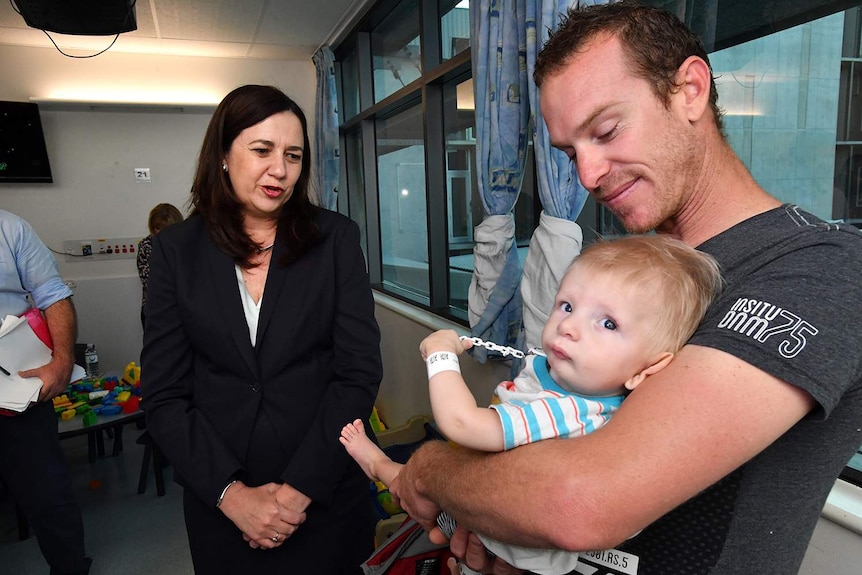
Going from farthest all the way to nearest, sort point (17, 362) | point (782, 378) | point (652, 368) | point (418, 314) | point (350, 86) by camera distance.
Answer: point (350, 86) → point (418, 314) → point (17, 362) → point (652, 368) → point (782, 378)

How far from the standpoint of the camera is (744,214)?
813 millimetres

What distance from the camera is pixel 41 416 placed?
7.48ft

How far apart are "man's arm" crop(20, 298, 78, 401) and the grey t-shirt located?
89.9 inches

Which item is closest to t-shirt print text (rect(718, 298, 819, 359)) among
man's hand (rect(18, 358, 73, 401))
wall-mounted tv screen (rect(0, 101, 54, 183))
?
man's hand (rect(18, 358, 73, 401))

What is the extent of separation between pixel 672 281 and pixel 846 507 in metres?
0.94

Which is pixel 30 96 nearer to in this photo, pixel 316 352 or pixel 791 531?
pixel 316 352

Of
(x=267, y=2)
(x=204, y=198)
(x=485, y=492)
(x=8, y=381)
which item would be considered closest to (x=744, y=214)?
(x=485, y=492)

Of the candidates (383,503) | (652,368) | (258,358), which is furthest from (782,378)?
(383,503)

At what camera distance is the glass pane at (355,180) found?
5.48 m

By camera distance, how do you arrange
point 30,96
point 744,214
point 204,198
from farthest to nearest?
1. point 30,96
2. point 204,198
3. point 744,214

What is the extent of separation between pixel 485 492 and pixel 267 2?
4.32 metres

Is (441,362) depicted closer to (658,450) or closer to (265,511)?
(658,450)

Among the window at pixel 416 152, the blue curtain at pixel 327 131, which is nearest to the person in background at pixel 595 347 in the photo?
the window at pixel 416 152

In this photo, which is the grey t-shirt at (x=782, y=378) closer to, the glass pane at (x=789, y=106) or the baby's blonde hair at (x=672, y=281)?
the baby's blonde hair at (x=672, y=281)
